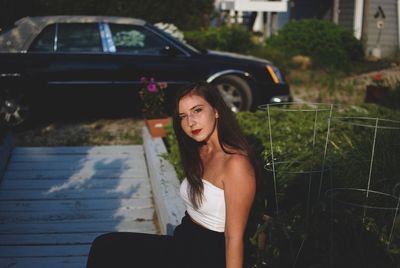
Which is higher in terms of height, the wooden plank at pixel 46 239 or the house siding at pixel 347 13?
the house siding at pixel 347 13

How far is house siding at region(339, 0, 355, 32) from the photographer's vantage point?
19641mm

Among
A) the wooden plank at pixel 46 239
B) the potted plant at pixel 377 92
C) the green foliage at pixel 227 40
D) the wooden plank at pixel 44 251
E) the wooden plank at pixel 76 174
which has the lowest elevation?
the wooden plank at pixel 76 174

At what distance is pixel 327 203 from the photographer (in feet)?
12.1

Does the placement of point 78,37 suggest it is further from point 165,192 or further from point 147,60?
point 165,192

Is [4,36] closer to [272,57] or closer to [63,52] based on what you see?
[63,52]

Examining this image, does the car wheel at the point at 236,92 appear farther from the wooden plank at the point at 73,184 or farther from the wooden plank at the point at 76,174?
the wooden plank at the point at 73,184

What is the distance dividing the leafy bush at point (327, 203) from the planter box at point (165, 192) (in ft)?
0.52

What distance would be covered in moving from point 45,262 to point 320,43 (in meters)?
13.6

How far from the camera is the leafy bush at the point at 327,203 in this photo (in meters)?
3.17

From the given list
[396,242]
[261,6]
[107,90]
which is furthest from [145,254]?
[261,6]

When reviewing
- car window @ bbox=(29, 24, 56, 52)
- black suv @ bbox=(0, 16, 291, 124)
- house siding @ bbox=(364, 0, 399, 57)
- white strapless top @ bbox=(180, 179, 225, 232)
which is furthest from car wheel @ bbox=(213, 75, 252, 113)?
house siding @ bbox=(364, 0, 399, 57)

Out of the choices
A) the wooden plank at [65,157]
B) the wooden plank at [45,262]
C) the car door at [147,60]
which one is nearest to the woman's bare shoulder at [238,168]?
the wooden plank at [45,262]

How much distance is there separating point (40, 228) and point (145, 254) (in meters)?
2.35

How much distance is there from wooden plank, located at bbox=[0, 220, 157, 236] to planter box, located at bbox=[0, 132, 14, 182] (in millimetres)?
1432
